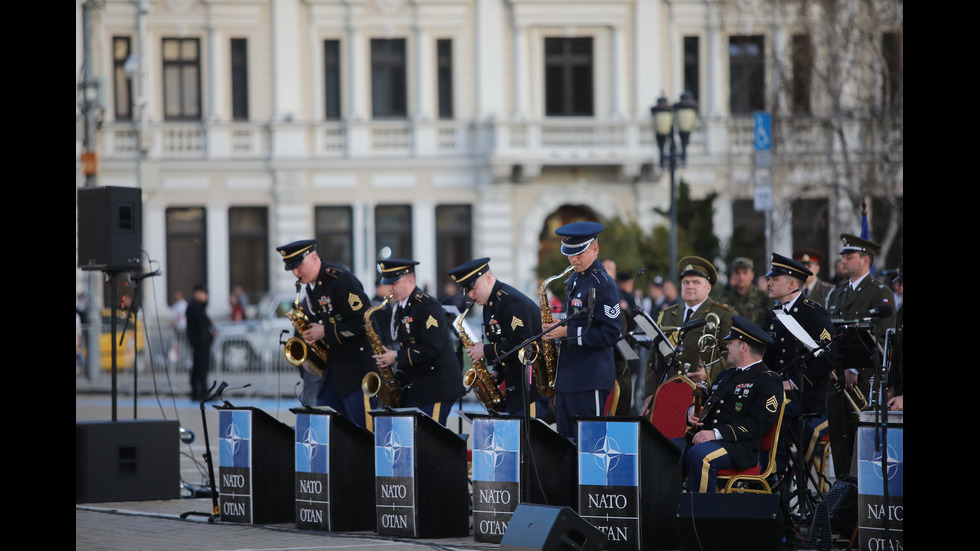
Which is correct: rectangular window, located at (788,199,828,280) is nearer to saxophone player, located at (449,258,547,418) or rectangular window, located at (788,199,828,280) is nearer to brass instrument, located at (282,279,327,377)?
brass instrument, located at (282,279,327,377)

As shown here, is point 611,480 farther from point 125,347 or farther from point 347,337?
point 125,347

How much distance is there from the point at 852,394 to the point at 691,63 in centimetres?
2597

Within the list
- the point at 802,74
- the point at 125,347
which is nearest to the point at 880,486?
the point at 802,74

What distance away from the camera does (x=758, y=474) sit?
9352 mm

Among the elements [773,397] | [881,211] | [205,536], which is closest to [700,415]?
[773,397]

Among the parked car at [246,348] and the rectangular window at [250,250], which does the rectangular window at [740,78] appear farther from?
the parked car at [246,348]

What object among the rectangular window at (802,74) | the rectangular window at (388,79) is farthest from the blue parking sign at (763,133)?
the rectangular window at (388,79)

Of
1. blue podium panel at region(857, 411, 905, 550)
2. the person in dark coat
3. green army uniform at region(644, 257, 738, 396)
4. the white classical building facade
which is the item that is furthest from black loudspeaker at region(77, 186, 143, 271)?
the white classical building facade

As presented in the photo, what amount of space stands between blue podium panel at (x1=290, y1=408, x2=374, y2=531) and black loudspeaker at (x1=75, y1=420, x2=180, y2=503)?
1.81 meters
